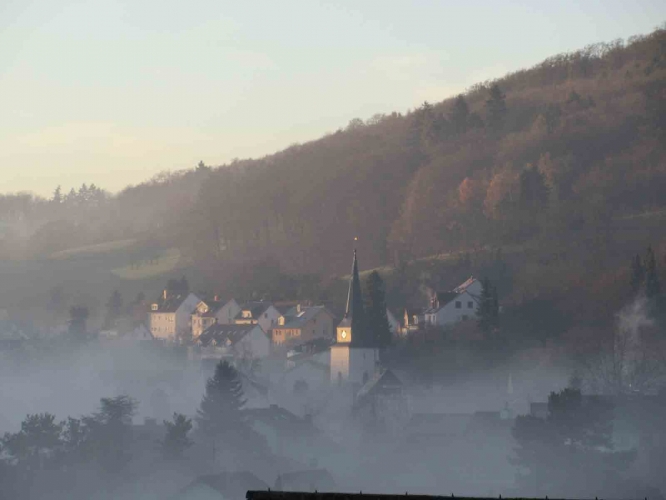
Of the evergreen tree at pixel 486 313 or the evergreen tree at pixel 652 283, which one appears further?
the evergreen tree at pixel 652 283

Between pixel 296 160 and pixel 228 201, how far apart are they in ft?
66.0

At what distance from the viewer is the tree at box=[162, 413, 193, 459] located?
8706 centimetres

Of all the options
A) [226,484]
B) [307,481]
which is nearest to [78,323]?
[307,481]

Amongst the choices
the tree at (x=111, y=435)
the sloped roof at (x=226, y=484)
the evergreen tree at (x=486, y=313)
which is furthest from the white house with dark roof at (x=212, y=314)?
the sloped roof at (x=226, y=484)

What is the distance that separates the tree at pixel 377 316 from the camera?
4208 inches

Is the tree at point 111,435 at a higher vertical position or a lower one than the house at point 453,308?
lower

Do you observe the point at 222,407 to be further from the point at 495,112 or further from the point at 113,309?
the point at 495,112

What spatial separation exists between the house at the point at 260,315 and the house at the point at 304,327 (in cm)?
150

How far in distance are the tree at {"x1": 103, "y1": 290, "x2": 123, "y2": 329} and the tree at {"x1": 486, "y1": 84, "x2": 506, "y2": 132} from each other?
43538 mm

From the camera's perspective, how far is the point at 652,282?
354ft

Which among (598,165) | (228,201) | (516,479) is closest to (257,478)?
(516,479)

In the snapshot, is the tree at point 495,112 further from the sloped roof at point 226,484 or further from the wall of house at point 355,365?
the sloped roof at point 226,484

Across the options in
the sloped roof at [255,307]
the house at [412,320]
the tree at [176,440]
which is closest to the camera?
the tree at [176,440]

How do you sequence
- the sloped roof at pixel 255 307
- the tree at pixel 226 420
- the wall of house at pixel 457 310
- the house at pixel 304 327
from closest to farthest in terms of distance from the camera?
the tree at pixel 226 420 < the wall of house at pixel 457 310 < the house at pixel 304 327 < the sloped roof at pixel 255 307
